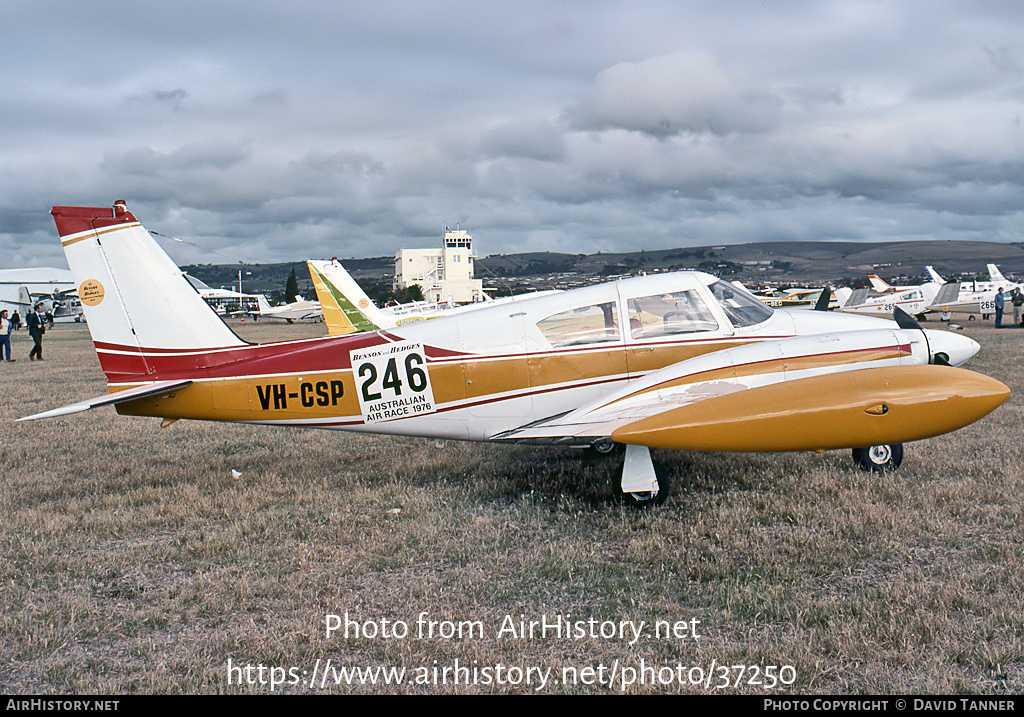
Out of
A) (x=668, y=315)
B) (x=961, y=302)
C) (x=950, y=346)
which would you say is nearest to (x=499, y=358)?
(x=668, y=315)

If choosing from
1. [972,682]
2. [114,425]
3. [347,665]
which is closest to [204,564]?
[347,665]

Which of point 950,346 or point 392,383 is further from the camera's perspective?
point 392,383

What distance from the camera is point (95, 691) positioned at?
349 cm

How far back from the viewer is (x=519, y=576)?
4.85m

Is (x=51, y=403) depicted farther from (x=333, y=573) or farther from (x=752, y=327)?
(x=752, y=327)

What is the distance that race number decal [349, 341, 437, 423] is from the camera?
6766 millimetres

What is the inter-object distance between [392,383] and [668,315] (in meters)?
2.88

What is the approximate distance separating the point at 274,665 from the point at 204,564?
1825mm

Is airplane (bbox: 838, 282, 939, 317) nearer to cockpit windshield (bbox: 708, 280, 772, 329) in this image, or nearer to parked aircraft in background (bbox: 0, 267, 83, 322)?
cockpit windshield (bbox: 708, 280, 772, 329)

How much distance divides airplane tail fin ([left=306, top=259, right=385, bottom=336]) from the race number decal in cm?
1274

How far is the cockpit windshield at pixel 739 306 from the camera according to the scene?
6.93 meters

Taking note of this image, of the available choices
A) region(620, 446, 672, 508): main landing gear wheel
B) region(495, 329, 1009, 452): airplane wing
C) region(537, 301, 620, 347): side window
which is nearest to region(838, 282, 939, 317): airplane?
region(495, 329, 1009, 452): airplane wing

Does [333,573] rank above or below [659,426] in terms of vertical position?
below

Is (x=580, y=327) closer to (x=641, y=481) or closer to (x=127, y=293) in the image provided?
(x=641, y=481)
